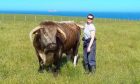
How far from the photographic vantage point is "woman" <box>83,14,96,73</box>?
37.1 feet

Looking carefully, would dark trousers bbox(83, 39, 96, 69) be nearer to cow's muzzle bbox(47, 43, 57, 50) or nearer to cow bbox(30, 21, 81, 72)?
cow bbox(30, 21, 81, 72)

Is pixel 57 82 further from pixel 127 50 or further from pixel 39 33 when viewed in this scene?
pixel 127 50

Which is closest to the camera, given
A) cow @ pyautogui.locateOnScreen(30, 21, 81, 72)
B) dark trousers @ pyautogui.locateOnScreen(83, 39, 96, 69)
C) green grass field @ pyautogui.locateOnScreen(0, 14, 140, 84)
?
green grass field @ pyautogui.locateOnScreen(0, 14, 140, 84)

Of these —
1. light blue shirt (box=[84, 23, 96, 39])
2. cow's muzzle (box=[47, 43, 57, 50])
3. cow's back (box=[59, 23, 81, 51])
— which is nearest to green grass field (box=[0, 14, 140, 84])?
cow's muzzle (box=[47, 43, 57, 50])

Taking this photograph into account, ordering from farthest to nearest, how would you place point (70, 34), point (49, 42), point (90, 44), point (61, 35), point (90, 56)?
1. point (70, 34)
2. point (90, 56)
3. point (90, 44)
4. point (61, 35)
5. point (49, 42)

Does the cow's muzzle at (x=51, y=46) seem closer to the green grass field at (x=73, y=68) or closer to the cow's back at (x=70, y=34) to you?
the green grass field at (x=73, y=68)

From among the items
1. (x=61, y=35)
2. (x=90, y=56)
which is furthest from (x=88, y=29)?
(x=61, y=35)

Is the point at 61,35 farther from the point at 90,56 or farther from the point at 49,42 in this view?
the point at 90,56

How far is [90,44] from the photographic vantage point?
11312 mm

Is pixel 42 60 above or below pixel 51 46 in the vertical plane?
below

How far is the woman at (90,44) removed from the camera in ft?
37.1

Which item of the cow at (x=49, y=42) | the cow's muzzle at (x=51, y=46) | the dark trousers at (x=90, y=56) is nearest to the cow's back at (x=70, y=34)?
the cow at (x=49, y=42)

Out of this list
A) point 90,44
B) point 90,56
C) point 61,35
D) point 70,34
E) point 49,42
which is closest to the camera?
point 49,42

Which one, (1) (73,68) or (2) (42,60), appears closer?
(1) (73,68)
